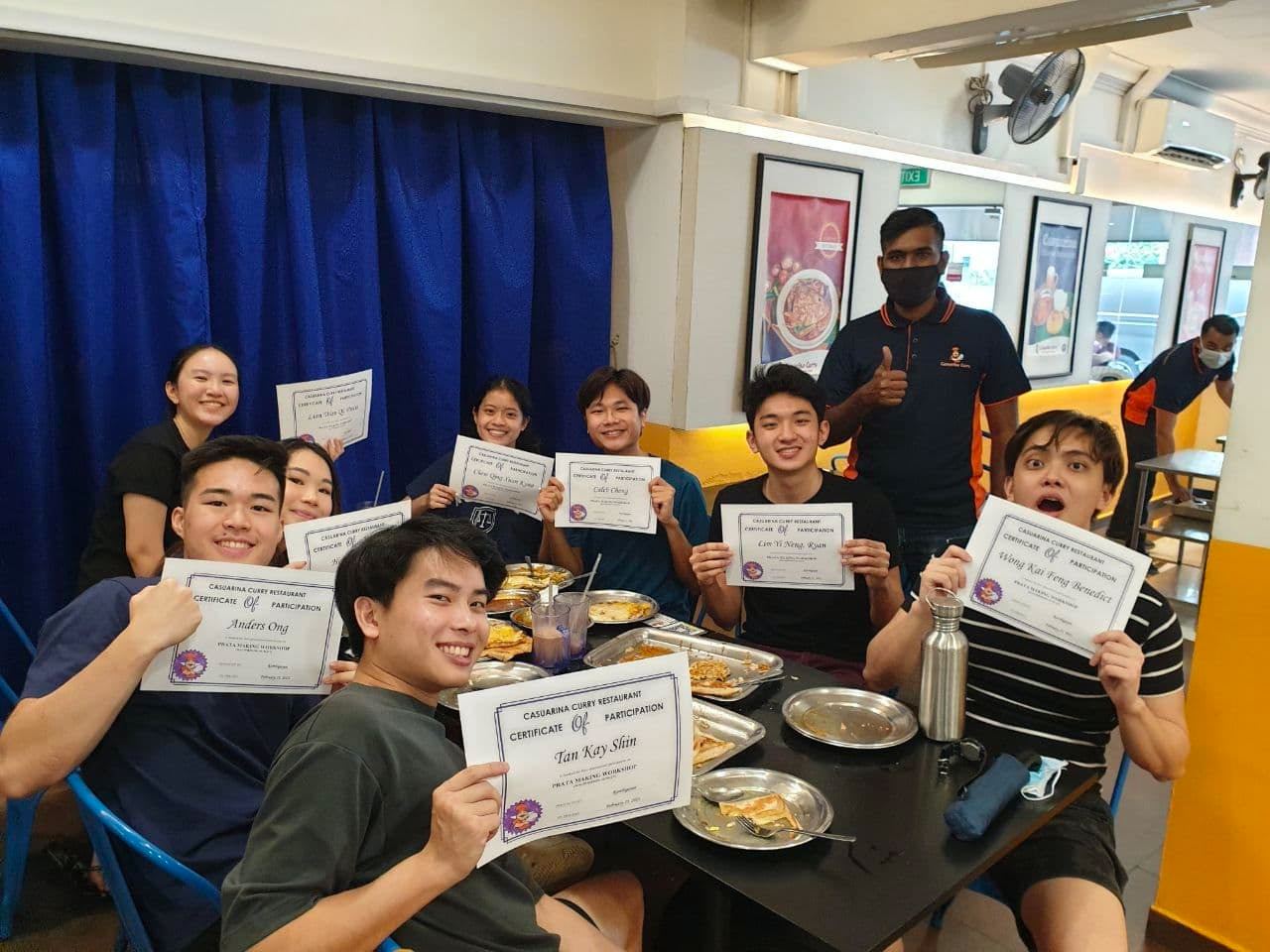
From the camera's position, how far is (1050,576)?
1.68 metres

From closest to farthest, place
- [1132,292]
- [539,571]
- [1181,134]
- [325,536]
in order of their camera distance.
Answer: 1. [325,536]
2. [539,571]
3. [1181,134]
4. [1132,292]

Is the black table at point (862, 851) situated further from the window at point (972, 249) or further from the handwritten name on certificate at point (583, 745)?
the window at point (972, 249)

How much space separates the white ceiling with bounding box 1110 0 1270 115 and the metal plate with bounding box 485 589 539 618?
422 centimetres

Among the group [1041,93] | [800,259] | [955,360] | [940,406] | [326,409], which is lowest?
[326,409]

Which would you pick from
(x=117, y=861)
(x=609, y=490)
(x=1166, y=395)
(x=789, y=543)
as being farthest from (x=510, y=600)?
(x=1166, y=395)

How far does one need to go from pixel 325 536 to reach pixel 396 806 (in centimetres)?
96

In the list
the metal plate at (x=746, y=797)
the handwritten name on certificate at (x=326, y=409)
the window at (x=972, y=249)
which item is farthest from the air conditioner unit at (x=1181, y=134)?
the metal plate at (x=746, y=797)

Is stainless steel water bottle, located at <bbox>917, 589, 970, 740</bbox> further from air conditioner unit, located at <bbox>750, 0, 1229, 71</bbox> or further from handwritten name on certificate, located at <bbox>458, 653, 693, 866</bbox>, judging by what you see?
air conditioner unit, located at <bbox>750, 0, 1229, 71</bbox>

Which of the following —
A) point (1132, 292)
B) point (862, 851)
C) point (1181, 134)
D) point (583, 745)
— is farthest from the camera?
point (1132, 292)

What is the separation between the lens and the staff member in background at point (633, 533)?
111 inches

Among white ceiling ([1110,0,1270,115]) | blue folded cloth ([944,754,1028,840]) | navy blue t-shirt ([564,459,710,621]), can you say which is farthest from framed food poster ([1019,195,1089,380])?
blue folded cloth ([944,754,1028,840])

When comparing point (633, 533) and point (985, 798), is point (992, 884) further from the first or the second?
point (633, 533)

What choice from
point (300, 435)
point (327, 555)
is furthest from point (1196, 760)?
point (300, 435)

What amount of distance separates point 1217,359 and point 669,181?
369 cm
